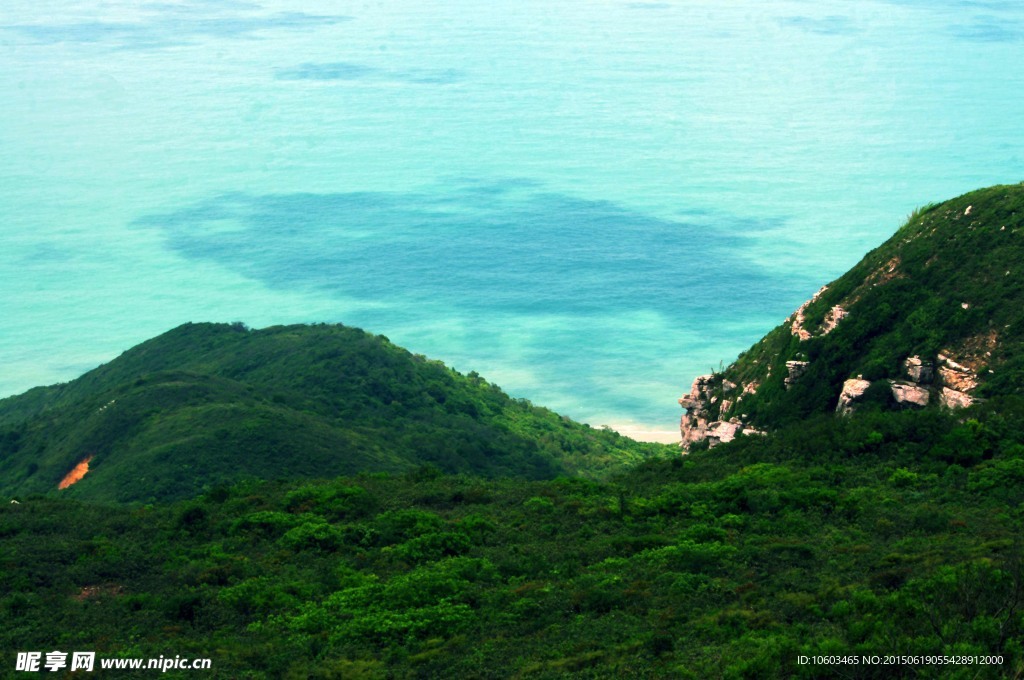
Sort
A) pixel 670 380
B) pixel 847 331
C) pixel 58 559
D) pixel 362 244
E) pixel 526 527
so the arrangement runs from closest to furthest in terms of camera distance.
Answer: pixel 58 559
pixel 526 527
pixel 847 331
pixel 670 380
pixel 362 244

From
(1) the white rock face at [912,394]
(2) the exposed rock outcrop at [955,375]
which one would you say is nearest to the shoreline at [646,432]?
(1) the white rock face at [912,394]

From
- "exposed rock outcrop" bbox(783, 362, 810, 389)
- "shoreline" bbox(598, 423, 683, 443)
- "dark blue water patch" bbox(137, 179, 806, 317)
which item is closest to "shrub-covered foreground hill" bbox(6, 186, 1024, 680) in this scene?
"exposed rock outcrop" bbox(783, 362, 810, 389)

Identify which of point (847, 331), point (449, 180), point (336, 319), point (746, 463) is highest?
point (449, 180)

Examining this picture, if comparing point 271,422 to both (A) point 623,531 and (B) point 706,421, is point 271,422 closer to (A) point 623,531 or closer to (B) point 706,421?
(B) point 706,421

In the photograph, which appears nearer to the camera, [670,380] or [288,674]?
[288,674]

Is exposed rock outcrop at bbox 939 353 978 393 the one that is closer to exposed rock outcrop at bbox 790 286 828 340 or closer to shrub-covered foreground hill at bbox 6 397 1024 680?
shrub-covered foreground hill at bbox 6 397 1024 680

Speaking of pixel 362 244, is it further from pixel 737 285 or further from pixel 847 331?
pixel 847 331

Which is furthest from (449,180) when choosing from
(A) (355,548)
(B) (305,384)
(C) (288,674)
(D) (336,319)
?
(C) (288,674)
